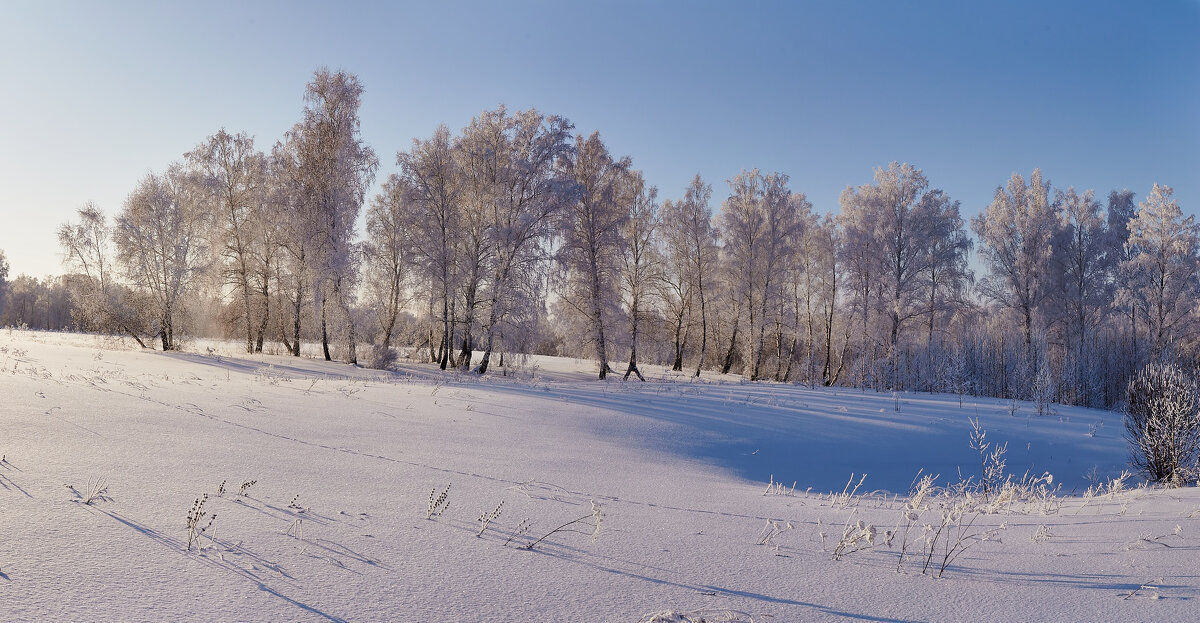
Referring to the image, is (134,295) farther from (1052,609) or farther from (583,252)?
(1052,609)

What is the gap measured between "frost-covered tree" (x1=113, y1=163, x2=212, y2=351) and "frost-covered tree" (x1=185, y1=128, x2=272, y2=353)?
1004 millimetres

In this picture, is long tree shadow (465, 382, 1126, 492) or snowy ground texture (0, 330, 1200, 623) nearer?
snowy ground texture (0, 330, 1200, 623)

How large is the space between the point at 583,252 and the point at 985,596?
20.0 m

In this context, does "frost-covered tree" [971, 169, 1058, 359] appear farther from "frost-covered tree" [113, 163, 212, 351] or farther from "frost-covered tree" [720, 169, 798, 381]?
"frost-covered tree" [113, 163, 212, 351]

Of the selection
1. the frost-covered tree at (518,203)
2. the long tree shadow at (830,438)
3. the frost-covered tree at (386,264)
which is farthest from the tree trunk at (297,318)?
the long tree shadow at (830,438)

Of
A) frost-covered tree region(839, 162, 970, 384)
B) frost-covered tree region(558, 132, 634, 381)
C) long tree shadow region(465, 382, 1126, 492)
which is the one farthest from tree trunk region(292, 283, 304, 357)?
frost-covered tree region(839, 162, 970, 384)

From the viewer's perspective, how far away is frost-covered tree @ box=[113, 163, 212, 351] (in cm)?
2359

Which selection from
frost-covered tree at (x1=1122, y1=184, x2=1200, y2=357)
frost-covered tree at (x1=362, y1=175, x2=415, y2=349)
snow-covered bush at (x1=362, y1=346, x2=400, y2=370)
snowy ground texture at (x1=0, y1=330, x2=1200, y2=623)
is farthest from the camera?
frost-covered tree at (x1=1122, y1=184, x2=1200, y2=357)

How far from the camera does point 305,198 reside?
70.9ft

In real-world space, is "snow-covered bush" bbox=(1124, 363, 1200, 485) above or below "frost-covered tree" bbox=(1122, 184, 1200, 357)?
below

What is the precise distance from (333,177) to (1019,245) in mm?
31372

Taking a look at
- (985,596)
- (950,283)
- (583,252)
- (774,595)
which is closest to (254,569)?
(774,595)

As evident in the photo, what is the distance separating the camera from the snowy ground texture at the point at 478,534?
204cm

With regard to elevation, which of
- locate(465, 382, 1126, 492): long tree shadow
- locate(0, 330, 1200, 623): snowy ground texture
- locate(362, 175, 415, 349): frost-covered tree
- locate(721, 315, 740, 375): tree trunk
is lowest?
locate(465, 382, 1126, 492): long tree shadow
